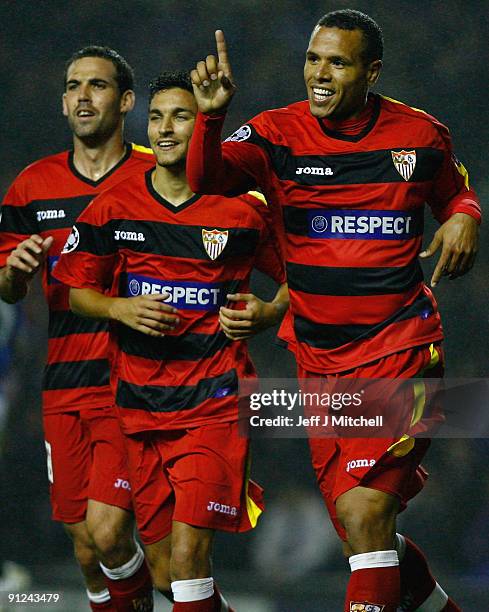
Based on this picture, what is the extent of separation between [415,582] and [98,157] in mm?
2026

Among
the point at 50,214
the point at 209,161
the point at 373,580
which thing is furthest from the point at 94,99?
the point at 373,580

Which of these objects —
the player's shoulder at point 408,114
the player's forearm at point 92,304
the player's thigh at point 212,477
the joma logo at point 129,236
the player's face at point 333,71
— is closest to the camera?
the player's face at point 333,71

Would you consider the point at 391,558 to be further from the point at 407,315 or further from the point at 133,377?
the point at 133,377

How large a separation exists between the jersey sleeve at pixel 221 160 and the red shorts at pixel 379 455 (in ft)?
2.23

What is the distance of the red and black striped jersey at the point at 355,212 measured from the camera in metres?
4.48

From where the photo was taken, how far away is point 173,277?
488 cm

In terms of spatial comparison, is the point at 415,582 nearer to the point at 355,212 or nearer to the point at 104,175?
the point at 355,212

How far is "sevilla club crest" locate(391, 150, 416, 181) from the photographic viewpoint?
448 centimetres

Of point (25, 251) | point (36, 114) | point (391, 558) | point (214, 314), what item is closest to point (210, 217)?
point (214, 314)

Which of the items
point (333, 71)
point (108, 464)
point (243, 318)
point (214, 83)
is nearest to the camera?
point (214, 83)

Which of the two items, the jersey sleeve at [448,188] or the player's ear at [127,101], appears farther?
the player's ear at [127,101]

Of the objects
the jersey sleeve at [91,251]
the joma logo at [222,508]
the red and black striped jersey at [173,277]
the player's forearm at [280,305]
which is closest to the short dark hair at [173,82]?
the red and black striped jersey at [173,277]

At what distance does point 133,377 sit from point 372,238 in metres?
1.01

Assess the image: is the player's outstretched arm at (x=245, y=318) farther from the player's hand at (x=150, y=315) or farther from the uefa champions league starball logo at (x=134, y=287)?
the uefa champions league starball logo at (x=134, y=287)
